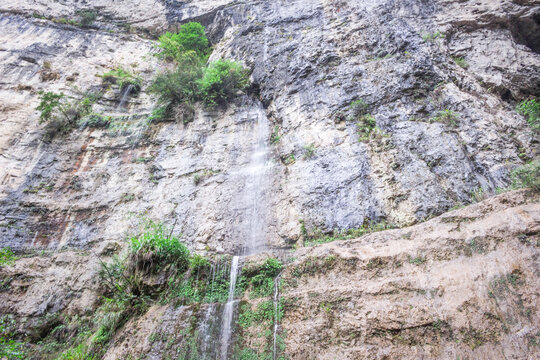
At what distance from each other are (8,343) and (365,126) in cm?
952

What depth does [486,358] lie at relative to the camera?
3.88 meters

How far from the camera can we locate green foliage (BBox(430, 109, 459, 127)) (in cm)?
729

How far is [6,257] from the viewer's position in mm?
7254

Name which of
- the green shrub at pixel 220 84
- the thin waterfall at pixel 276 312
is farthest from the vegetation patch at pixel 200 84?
the thin waterfall at pixel 276 312

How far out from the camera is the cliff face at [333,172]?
4641 mm

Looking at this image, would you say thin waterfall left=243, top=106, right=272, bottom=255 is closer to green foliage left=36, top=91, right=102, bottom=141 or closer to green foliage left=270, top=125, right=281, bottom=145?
green foliage left=270, top=125, right=281, bottom=145

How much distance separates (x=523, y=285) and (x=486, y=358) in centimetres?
115

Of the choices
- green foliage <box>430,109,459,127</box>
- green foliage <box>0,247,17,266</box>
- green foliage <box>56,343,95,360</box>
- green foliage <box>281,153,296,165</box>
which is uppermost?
green foliage <box>430,109,459,127</box>

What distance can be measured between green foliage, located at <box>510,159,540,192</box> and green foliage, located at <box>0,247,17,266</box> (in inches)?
449

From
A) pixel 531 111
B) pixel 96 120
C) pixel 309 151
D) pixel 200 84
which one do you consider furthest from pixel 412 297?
pixel 96 120

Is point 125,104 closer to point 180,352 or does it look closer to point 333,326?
point 180,352

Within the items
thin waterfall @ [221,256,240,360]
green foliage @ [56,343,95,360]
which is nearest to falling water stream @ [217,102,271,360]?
thin waterfall @ [221,256,240,360]

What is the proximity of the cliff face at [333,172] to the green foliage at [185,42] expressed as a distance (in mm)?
1853

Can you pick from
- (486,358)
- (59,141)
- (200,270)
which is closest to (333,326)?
(486,358)
